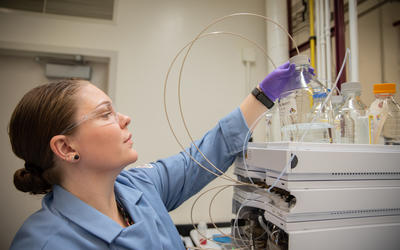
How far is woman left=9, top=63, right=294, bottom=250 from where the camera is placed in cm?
58

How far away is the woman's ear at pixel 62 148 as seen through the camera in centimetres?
63

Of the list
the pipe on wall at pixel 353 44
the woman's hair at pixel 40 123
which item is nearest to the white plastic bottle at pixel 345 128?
the pipe on wall at pixel 353 44

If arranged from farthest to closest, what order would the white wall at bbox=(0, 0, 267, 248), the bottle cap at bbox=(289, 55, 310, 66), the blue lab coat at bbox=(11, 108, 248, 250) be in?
the white wall at bbox=(0, 0, 267, 248)
the bottle cap at bbox=(289, 55, 310, 66)
the blue lab coat at bbox=(11, 108, 248, 250)

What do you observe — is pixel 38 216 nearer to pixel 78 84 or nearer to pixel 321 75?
pixel 78 84

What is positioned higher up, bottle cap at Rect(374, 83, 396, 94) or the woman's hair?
bottle cap at Rect(374, 83, 396, 94)

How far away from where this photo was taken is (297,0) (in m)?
1.94

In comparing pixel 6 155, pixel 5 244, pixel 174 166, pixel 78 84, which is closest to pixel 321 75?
pixel 174 166

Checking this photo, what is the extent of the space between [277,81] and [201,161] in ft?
1.42

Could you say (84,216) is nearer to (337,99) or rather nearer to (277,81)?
(277,81)

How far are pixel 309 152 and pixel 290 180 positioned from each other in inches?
3.3

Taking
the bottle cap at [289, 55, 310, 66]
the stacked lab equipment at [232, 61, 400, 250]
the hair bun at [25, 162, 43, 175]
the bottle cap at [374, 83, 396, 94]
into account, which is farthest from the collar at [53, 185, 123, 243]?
the bottle cap at [374, 83, 396, 94]

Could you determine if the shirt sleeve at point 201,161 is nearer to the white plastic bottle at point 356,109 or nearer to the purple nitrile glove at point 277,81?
the purple nitrile glove at point 277,81

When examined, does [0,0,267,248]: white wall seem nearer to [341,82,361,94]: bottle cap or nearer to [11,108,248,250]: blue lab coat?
[11,108,248,250]: blue lab coat

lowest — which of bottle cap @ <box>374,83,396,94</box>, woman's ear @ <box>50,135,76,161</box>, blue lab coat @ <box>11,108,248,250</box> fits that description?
blue lab coat @ <box>11,108,248,250</box>
